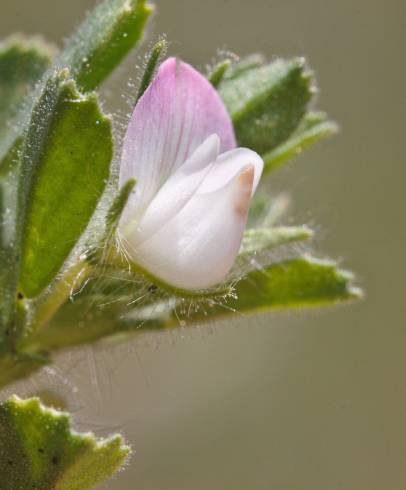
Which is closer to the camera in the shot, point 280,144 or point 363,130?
point 280,144

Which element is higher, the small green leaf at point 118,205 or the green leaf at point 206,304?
the green leaf at point 206,304

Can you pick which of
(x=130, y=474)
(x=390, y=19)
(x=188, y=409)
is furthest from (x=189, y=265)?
(x=390, y=19)

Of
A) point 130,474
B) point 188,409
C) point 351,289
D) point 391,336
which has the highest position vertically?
point 391,336

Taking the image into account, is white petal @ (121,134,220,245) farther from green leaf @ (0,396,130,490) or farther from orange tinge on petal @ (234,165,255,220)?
green leaf @ (0,396,130,490)

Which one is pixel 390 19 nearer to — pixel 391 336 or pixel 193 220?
pixel 391 336

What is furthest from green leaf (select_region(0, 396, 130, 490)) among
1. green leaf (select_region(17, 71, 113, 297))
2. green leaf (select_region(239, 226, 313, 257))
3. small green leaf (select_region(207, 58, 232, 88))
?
small green leaf (select_region(207, 58, 232, 88))

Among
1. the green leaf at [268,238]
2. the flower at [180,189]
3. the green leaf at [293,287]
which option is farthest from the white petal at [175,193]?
the green leaf at [293,287]

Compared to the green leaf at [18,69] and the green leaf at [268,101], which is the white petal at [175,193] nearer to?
the green leaf at [268,101]
